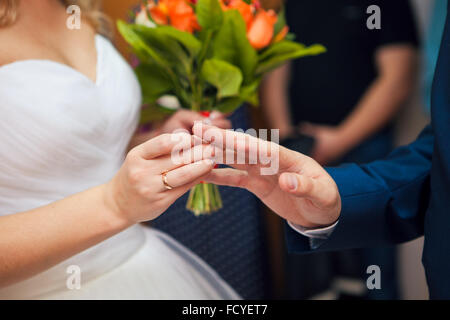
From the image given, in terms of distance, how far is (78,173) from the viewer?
0.87 metres

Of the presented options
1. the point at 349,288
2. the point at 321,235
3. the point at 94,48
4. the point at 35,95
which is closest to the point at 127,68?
the point at 94,48

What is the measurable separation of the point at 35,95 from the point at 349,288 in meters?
1.53

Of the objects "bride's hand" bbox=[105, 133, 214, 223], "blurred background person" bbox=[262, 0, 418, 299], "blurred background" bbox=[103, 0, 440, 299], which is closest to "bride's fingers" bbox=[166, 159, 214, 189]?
"bride's hand" bbox=[105, 133, 214, 223]

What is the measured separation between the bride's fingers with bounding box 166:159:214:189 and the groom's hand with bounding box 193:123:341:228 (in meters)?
0.03

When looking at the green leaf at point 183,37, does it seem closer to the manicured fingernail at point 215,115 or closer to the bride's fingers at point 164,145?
the manicured fingernail at point 215,115

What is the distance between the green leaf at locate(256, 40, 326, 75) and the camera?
2.92ft

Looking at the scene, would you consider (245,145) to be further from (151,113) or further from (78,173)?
(151,113)

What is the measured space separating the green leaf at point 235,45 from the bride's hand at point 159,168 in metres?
0.34

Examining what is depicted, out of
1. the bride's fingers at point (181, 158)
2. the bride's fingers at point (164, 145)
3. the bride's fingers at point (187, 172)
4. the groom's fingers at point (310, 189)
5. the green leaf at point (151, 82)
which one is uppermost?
the green leaf at point (151, 82)

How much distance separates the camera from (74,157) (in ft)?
2.74

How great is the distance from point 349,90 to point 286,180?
1.26m

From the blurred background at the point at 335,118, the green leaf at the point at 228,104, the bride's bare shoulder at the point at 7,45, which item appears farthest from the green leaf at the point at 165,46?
the blurred background at the point at 335,118

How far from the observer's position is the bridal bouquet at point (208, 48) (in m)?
0.84

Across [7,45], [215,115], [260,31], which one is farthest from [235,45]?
[7,45]
